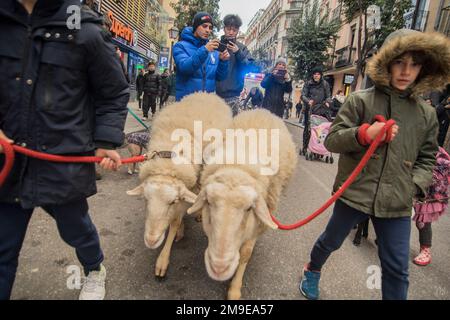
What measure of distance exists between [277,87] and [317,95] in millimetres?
1611

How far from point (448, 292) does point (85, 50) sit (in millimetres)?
3597

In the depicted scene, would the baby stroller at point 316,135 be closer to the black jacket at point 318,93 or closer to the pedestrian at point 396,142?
the black jacket at point 318,93

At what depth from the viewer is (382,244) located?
2.10m

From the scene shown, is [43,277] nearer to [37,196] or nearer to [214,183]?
[37,196]

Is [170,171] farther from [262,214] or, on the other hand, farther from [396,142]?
[396,142]

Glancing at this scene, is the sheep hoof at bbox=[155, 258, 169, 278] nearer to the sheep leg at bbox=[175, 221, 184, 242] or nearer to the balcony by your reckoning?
the sheep leg at bbox=[175, 221, 184, 242]

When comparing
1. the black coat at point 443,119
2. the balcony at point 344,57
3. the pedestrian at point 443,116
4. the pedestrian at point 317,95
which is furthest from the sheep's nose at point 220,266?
the balcony at point 344,57

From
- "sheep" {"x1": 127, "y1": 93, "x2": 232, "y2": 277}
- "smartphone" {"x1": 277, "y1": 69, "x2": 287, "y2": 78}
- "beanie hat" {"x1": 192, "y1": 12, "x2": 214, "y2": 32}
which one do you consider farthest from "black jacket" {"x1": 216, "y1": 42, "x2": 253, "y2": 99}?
"smartphone" {"x1": 277, "y1": 69, "x2": 287, "y2": 78}

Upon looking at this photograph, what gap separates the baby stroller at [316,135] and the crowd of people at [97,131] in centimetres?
Answer: 563

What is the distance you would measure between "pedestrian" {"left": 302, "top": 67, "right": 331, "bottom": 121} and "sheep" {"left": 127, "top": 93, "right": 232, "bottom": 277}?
193 inches

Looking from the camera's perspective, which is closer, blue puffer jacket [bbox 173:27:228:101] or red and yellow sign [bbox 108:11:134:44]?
blue puffer jacket [bbox 173:27:228:101]

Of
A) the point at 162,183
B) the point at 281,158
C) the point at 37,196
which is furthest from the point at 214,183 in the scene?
the point at 37,196

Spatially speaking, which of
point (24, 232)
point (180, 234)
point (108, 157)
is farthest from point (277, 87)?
point (24, 232)

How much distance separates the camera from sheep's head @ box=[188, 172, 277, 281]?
6.32 feet
